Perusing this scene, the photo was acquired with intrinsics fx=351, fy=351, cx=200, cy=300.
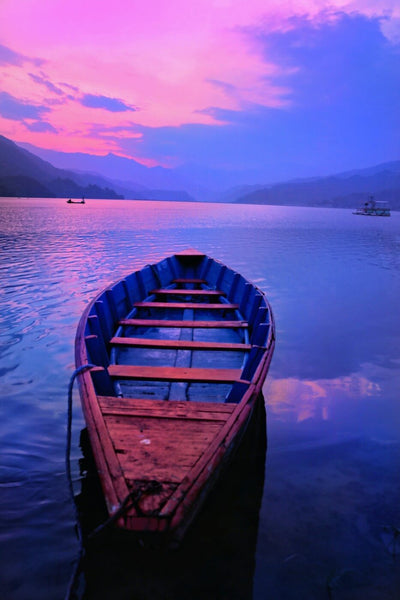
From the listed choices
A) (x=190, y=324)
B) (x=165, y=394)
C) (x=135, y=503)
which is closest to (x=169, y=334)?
(x=190, y=324)

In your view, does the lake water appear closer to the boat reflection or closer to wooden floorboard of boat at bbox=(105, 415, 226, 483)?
the boat reflection

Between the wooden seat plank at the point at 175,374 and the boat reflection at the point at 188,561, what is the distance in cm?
107

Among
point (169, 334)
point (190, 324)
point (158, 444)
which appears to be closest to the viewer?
point (158, 444)

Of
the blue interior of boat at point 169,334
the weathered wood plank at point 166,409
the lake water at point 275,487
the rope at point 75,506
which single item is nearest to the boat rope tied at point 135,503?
Result: the rope at point 75,506

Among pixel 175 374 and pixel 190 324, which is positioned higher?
pixel 190 324

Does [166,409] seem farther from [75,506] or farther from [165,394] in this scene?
[75,506]

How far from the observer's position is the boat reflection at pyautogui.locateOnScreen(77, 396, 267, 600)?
3186 mm

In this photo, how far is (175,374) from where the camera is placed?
15.5 feet

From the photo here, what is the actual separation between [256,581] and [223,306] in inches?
209

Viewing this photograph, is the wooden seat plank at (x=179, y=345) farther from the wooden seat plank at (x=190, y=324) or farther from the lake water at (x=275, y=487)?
the lake water at (x=275, y=487)

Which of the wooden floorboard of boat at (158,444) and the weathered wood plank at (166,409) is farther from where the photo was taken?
the weathered wood plank at (166,409)

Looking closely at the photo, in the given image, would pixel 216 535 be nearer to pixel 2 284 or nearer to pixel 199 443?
pixel 199 443

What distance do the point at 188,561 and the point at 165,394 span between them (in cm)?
178

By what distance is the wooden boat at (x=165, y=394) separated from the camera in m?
2.54
